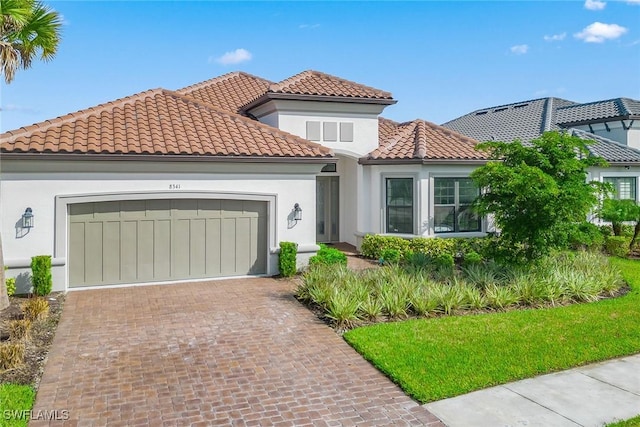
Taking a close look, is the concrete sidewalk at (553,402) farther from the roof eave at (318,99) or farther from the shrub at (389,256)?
the roof eave at (318,99)

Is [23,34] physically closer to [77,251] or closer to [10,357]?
[77,251]

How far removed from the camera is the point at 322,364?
831 cm

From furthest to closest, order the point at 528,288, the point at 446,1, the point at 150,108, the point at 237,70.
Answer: the point at 237,70
the point at 150,108
the point at 446,1
the point at 528,288

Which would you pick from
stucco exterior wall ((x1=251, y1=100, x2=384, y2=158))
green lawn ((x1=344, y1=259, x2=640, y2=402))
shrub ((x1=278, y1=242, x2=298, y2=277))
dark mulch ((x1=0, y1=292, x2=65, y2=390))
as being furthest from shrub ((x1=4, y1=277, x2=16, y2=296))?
stucco exterior wall ((x1=251, y1=100, x2=384, y2=158))

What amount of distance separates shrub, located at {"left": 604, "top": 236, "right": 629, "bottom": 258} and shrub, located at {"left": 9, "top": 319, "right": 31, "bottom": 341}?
19035 millimetres

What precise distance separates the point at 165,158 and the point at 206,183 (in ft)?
4.31

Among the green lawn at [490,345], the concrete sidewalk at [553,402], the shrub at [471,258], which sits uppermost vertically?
the shrub at [471,258]

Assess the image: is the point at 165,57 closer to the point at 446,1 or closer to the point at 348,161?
the point at 348,161

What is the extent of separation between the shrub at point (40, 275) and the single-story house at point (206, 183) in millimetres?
427

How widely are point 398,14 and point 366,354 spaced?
10.6 metres

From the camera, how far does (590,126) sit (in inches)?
1053

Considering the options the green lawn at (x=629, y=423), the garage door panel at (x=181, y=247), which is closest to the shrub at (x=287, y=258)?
the garage door panel at (x=181, y=247)

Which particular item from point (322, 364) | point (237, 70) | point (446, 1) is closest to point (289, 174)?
point (446, 1)

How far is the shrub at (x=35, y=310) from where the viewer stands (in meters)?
10.5
